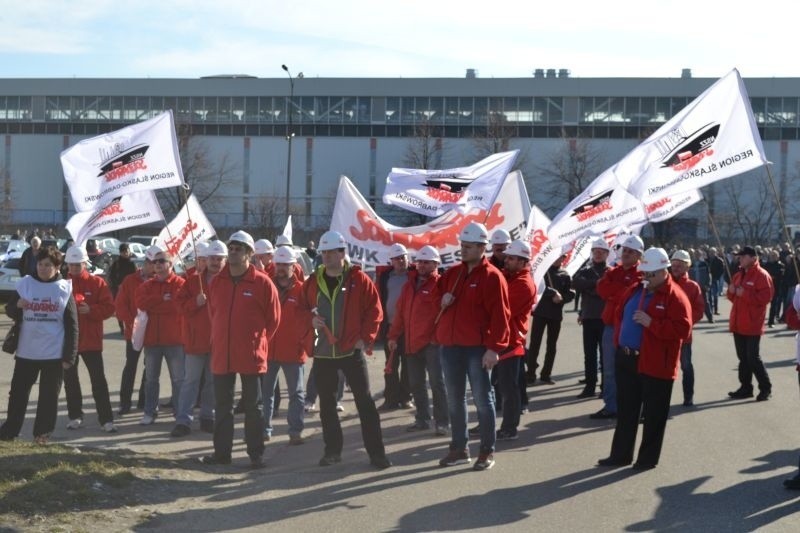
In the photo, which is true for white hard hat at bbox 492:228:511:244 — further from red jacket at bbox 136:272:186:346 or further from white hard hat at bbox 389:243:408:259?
red jacket at bbox 136:272:186:346

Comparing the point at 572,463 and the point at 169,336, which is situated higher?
the point at 169,336

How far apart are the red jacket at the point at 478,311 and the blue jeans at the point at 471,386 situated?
11 cm

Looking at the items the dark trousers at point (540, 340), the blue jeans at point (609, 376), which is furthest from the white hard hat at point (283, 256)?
the dark trousers at point (540, 340)

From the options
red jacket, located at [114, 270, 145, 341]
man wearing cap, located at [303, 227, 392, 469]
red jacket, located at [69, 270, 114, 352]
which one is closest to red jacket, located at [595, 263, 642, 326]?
man wearing cap, located at [303, 227, 392, 469]

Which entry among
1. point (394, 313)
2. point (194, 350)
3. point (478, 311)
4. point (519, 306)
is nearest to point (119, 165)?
point (194, 350)

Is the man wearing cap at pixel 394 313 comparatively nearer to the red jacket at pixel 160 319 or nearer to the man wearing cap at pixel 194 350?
the man wearing cap at pixel 194 350

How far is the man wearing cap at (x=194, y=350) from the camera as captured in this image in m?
11.0

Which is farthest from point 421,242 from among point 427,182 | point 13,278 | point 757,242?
point 757,242

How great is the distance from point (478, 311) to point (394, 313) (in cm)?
367

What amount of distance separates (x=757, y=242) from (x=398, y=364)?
52827 millimetres

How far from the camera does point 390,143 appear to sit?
68375 mm

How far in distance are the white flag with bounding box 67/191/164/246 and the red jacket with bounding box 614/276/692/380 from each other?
6100 millimetres

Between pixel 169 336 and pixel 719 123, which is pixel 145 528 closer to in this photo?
pixel 169 336

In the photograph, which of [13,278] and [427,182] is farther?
[13,278]
